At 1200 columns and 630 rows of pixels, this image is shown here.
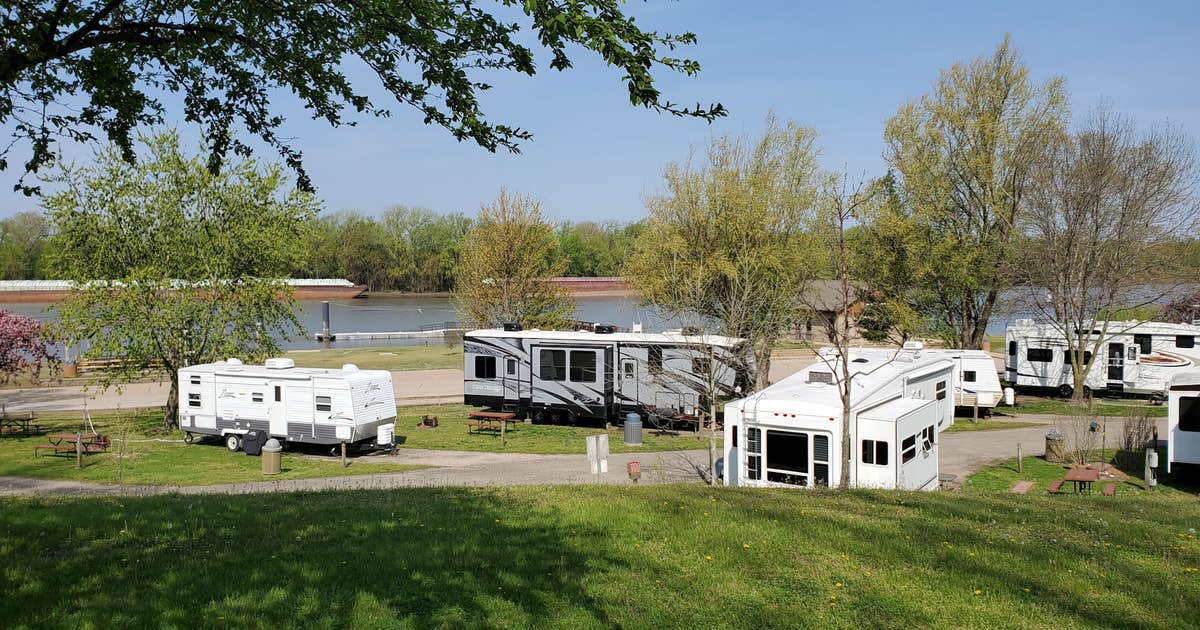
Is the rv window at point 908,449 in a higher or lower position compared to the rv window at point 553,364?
lower

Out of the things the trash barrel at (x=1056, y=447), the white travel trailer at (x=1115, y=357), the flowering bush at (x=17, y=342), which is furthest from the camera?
the white travel trailer at (x=1115, y=357)

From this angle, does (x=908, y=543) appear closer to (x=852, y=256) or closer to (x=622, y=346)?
(x=622, y=346)

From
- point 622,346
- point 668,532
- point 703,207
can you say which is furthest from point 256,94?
point 703,207

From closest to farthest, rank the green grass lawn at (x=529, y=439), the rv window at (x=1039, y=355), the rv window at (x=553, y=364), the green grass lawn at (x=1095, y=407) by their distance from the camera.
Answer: the green grass lawn at (x=529, y=439)
the rv window at (x=553, y=364)
the green grass lawn at (x=1095, y=407)
the rv window at (x=1039, y=355)

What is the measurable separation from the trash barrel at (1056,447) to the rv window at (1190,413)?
304 centimetres

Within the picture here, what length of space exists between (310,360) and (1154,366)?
110ft

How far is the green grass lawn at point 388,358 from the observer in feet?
128

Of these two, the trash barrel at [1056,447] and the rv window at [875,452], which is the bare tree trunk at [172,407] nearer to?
the rv window at [875,452]

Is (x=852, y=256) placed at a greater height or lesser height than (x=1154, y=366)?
greater

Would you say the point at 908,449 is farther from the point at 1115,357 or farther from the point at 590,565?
the point at 1115,357

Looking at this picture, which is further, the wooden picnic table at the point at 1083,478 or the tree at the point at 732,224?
the tree at the point at 732,224

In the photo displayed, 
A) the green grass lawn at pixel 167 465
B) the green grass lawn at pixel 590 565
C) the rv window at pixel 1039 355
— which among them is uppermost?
the green grass lawn at pixel 590 565

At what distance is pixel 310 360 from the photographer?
1582 inches

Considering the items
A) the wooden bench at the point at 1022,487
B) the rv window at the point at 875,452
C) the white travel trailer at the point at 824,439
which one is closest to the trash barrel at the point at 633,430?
the white travel trailer at the point at 824,439
